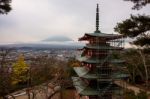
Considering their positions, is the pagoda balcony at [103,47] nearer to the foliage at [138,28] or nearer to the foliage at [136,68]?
the foliage at [138,28]

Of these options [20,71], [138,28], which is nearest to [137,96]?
[138,28]

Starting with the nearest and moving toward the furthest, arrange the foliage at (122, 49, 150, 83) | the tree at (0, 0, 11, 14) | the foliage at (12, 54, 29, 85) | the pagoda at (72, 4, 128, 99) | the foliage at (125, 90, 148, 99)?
the tree at (0, 0, 11, 14) < the pagoda at (72, 4, 128, 99) < the foliage at (125, 90, 148, 99) < the foliage at (12, 54, 29, 85) < the foliage at (122, 49, 150, 83)

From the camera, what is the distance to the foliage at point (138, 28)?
13414 mm

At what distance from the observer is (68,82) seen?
4103 cm

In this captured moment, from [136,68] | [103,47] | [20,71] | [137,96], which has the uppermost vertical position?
[103,47]

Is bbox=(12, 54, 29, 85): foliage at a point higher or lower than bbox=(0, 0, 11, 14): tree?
lower

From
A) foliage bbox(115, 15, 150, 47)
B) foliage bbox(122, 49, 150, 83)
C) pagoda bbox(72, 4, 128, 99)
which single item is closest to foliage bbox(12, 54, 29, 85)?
foliage bbox(122, 49, 150, 83)

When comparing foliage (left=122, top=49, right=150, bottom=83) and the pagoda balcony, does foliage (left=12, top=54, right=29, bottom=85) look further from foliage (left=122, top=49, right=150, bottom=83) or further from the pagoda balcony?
the pagoda balcony

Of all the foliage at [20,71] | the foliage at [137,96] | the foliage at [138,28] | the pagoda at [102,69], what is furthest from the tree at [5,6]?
the foliage at [20,71]

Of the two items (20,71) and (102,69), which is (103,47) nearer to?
(102,69)

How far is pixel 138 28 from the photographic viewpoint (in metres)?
13.5

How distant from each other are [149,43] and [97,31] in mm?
10815

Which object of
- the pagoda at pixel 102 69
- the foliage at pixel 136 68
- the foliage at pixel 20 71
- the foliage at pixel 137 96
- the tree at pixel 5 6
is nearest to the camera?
the tree at pixel 5 6

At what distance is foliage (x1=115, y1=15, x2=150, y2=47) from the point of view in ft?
44.0
